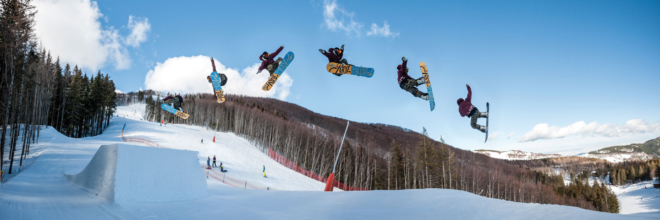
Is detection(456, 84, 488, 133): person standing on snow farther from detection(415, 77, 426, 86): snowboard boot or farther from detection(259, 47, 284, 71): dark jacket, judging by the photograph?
detection(259, 47, 284, 71): dark jacket

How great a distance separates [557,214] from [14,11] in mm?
21428

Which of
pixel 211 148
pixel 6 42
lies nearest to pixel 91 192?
pixel 6 42

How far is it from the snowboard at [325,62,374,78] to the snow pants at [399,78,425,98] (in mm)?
1223

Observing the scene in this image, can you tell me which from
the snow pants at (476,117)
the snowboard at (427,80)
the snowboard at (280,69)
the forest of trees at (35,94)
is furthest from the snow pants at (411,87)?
the forest of trees at (35,94)

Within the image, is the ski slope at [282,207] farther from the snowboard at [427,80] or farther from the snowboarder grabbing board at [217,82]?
the snowboarder grabbing board at [217,82]

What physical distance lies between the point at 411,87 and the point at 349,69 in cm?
189

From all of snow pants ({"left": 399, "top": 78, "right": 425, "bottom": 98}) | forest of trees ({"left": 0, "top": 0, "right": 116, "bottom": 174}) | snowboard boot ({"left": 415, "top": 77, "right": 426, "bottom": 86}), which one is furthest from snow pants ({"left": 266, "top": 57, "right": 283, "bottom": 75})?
forest of trees ({"left": 0, "top": 0, "right": 116, "bottom": 174})

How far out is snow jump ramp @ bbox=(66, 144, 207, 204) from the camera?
21.0ft

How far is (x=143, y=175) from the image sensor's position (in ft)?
22.5

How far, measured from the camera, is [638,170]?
89.3m

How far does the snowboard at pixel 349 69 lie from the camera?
807 cm

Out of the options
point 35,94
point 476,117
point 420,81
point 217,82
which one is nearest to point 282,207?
point 420,81

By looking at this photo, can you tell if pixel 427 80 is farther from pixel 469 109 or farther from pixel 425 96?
pixel 469 109

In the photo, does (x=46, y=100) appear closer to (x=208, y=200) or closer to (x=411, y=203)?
(x=208, y=200)
